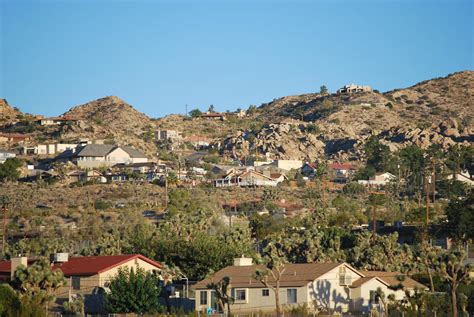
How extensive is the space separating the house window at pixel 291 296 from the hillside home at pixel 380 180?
111 meters

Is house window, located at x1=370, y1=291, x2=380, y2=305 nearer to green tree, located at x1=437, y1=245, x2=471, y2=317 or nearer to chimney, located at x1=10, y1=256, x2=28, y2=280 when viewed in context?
green tree, located at x1=437, y1=245, x2=471, y2=317

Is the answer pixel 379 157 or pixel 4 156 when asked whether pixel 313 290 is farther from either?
pixel 4 156

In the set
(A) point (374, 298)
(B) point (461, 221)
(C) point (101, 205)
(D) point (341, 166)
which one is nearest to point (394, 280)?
(A) point (374, 298)

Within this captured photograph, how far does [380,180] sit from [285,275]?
377 ft

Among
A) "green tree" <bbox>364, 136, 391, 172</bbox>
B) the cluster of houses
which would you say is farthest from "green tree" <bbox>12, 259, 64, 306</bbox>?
"green tree" <bbox>364, 136, 391, 172</bbox>

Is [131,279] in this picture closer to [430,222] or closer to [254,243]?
[254,243]

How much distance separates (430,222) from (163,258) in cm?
4015

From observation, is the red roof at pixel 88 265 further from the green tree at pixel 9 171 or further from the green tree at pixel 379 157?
the green tree at pixel 379 157

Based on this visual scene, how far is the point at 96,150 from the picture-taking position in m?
194

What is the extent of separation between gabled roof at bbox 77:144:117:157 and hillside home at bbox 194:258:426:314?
401ft

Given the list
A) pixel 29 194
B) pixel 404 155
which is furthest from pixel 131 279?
pixel 404 155

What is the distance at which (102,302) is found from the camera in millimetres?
70125

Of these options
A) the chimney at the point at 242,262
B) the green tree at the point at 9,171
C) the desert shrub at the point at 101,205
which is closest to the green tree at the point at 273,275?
the chimney at the point at 242,262

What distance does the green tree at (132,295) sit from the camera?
66.5m
